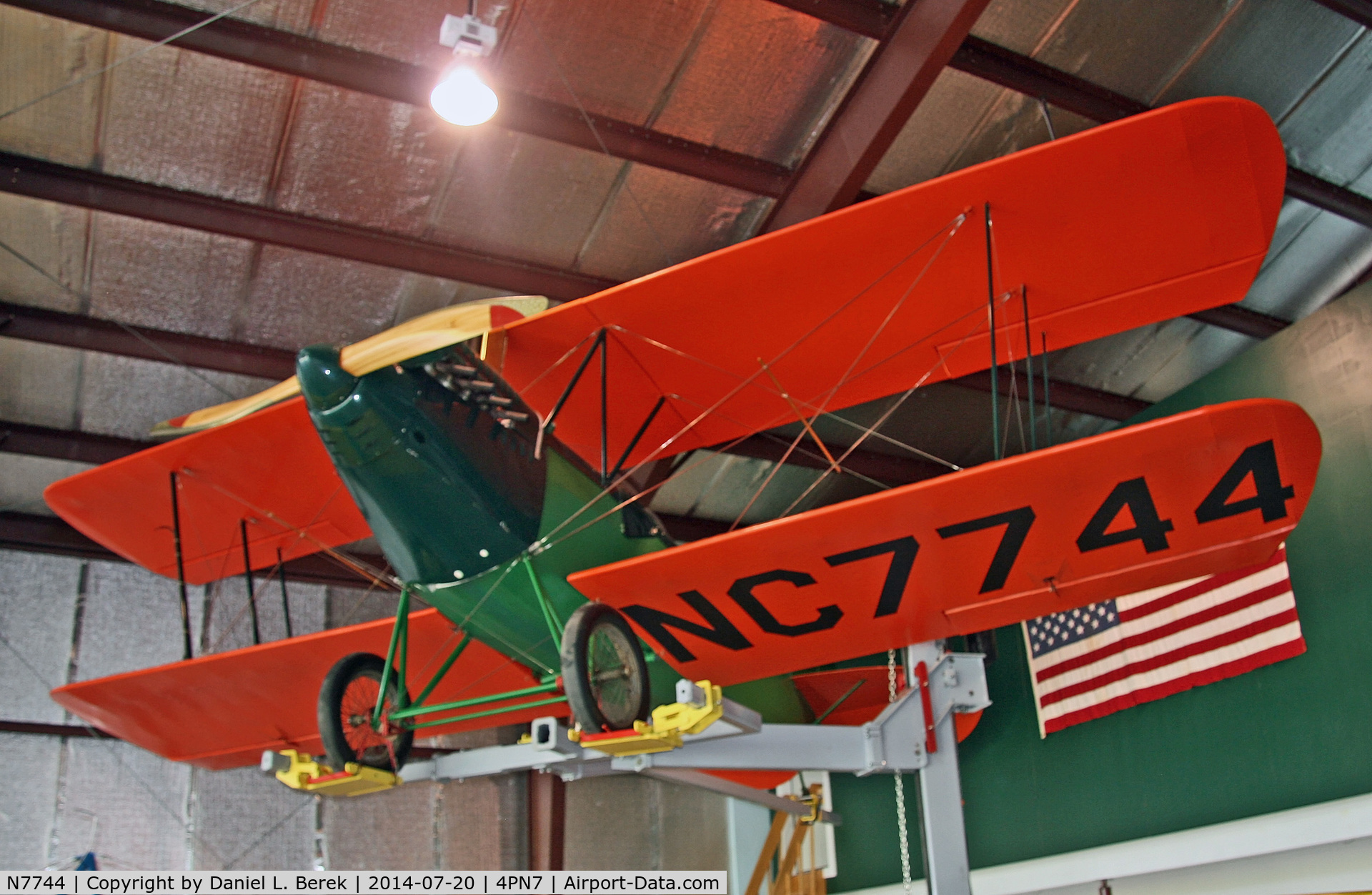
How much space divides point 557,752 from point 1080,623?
487 cm

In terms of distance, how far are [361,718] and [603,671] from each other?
1.06 m

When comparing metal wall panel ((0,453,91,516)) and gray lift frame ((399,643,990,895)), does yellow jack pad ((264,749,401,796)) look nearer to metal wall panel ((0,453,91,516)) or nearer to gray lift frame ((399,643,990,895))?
gray lift frame ((399,643,990,895))

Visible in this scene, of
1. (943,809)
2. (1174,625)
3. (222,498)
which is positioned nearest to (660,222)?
(222,498)

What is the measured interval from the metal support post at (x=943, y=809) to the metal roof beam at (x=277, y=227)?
3289 millimetres

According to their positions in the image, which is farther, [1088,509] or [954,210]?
[954,210]

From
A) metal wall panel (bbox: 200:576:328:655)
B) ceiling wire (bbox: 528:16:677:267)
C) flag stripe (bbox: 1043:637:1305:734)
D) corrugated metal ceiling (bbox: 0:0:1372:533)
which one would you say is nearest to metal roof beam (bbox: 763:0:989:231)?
corrugated metal ceiling (bbox: 0:0:1372:533)

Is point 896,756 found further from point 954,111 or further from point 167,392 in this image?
point 167,392

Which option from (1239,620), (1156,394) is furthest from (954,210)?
(1156,394)

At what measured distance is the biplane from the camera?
130 inches

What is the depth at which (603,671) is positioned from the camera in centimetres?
354

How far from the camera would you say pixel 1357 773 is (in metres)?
5.21

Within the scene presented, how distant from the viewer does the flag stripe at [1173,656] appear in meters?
5.77

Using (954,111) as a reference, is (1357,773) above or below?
below

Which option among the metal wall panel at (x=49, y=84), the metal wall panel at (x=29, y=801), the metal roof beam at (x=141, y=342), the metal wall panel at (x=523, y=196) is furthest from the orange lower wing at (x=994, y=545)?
the metal wall panel at (x=29, y=801)
